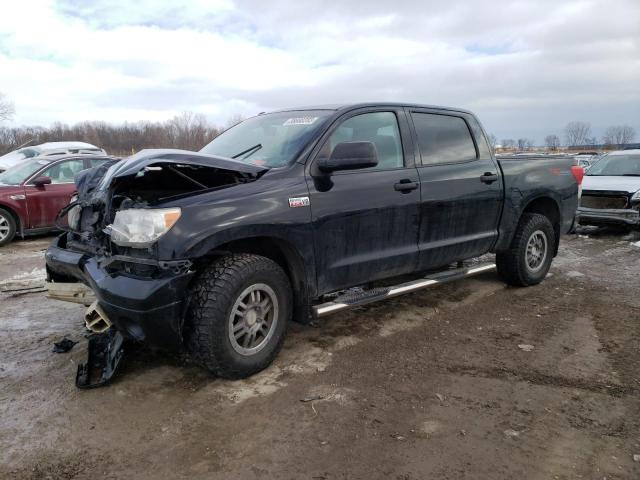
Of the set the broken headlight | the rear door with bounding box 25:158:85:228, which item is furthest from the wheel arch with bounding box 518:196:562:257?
the rear door with bounding box 25:158:85:228

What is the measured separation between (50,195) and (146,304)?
7.06 meters

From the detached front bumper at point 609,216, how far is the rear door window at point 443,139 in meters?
5.24

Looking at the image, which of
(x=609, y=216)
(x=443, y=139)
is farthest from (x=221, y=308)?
(x=609, y=216)

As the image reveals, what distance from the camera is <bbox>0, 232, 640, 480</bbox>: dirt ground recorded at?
2496 millimetres

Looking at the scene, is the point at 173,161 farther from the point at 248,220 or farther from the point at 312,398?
the point at 312,398

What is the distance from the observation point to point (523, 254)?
5387mm

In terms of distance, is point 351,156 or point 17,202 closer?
point 351,156

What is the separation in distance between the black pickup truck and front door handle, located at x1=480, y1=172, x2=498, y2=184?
1 centimetres

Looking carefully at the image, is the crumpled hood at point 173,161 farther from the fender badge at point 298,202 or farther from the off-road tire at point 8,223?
the off-road tire at point 8,223

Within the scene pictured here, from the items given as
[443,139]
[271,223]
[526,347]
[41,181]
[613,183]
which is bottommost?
[526,347]

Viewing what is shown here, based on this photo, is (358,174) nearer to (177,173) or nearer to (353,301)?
(353,301)

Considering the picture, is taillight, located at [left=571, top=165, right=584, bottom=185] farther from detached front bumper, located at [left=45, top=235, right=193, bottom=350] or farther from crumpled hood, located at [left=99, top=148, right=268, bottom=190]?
detached front bumper, located at [left=45, top=235, right=193, bottom=350]

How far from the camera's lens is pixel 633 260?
7.24m

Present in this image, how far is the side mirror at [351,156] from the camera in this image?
3.40 m
